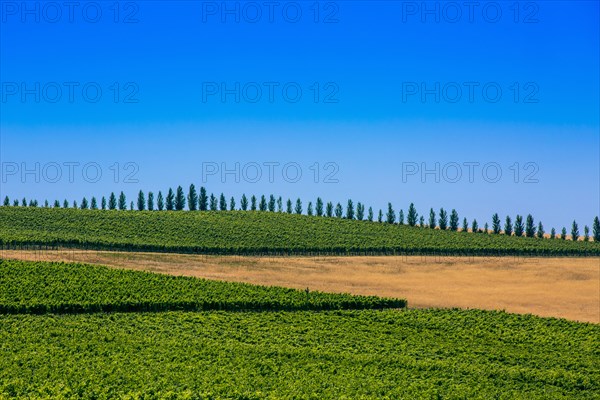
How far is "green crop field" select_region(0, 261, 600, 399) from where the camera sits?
4256 cm

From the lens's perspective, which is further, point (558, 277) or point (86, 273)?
point (558, 277)

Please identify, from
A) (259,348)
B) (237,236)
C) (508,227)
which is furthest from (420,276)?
(508,227)

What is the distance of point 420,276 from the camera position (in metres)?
113

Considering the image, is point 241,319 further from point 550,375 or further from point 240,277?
point 240,277

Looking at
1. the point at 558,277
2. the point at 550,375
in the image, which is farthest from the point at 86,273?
the point at 558,277

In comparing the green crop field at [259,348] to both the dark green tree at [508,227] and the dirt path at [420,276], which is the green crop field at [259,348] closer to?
the dirt path at [420,276]

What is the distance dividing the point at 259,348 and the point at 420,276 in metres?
63.6

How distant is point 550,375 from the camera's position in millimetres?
49312

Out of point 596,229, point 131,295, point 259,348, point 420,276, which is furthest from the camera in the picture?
point 596,229

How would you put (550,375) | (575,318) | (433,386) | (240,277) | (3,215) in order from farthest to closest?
(3,215), (240,277), (575,318), (550,375), (433,386)

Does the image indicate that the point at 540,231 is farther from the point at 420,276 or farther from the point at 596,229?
the point at 420,276

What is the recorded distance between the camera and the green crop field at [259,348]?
42.6 m

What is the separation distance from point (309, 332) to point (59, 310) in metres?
23.0

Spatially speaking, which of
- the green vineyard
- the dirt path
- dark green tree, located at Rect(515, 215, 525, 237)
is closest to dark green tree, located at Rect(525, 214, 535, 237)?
dark green tree, located at Rect(515, 215, 525, 237)
